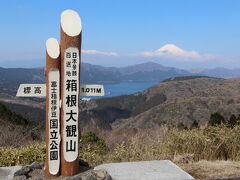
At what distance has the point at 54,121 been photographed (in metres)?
5.13

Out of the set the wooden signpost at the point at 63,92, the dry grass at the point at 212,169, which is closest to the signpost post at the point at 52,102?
the wooden signpost at the point at 63,92

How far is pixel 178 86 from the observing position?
80312 millimetres

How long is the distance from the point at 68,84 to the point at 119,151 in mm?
2649

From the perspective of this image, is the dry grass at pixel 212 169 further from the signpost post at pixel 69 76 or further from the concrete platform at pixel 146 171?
the signpost post at pixel 69 76

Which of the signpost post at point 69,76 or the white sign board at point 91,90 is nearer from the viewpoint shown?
the signpost post at point 69,76

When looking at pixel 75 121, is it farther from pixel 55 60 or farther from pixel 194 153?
pixel 194 153

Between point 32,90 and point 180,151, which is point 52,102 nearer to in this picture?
point 32,90

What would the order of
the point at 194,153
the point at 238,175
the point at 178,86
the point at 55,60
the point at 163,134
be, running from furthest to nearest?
1. the point at 178,86
2. the point at 163,134
3. the point at 194,153
4. the point at 238,175
5. the point at 55,60

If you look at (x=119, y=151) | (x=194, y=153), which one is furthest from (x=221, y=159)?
(x=119, y=151)

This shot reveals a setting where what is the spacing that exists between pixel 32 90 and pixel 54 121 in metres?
0.57

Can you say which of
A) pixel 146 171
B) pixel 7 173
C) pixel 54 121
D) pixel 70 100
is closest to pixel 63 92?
pixel 70 100

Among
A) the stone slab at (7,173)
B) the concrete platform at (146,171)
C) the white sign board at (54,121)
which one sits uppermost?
the white sign board at (54,121)

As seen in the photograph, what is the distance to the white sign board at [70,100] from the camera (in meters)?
5.10

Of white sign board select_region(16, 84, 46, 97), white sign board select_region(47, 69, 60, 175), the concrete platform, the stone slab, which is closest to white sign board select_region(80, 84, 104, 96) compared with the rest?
white sign board select_region(47, 69, 60, 175)
